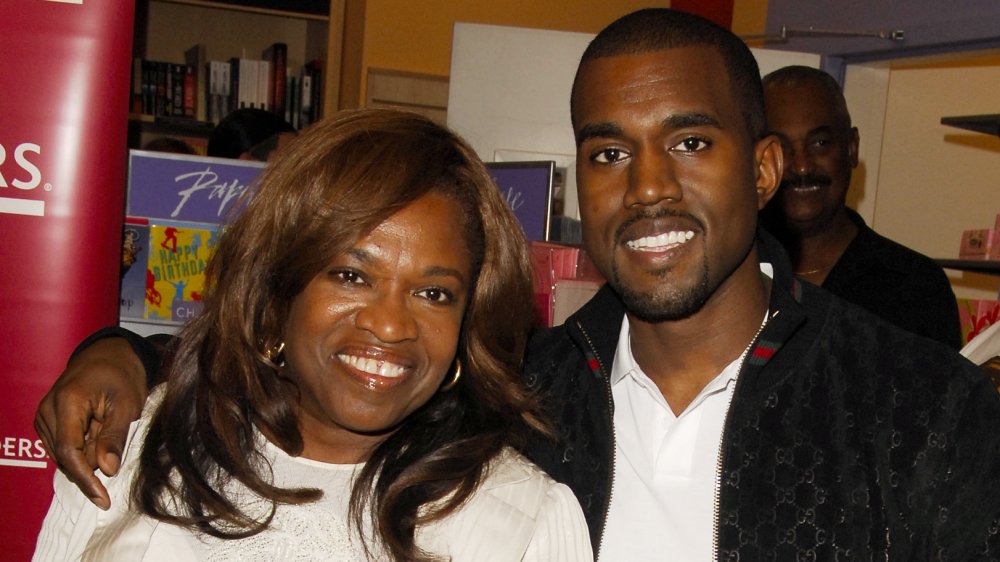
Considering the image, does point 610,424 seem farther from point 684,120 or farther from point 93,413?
point 93,413

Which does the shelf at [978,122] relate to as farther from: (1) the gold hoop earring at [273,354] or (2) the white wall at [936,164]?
(1) the gold hoop earring at [273,354]

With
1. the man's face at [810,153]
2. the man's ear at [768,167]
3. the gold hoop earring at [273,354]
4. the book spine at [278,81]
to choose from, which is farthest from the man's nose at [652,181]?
the book spine at [278,81]

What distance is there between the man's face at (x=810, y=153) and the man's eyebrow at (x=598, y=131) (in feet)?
4.82

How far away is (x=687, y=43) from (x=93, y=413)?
114 cm

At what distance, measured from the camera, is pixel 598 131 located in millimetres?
1854

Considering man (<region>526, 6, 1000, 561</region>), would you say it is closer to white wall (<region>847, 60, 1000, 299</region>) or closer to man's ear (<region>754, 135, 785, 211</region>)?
man's ear (<region>754, 135, 785, 211</region>)

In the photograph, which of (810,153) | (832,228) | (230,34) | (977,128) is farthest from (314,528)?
(230,34)

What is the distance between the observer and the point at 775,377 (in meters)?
1.75

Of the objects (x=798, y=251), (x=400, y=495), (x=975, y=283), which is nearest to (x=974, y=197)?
(x=975, y=283)

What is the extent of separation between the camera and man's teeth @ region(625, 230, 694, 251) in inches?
70.6

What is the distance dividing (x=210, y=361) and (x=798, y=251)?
195 centimetres

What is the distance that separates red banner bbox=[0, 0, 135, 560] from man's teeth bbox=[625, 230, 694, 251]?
139 cm

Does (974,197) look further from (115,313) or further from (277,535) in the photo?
(277,535)

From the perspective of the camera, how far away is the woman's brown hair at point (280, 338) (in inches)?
65.4
